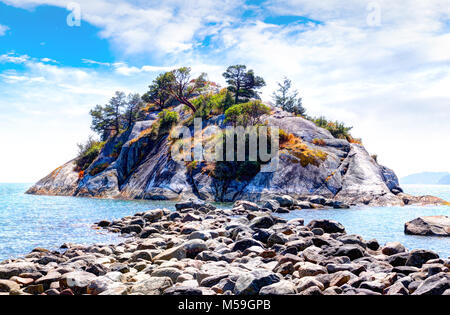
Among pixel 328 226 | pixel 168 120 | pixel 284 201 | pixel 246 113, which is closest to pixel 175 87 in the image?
pixel 168 120

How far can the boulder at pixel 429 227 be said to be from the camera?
62.6 feet

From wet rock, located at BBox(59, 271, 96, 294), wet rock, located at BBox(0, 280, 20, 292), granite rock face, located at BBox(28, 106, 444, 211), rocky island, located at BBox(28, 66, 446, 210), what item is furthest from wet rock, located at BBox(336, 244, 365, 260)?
granite rock face, located at BBox(28, 106, 444, 211)

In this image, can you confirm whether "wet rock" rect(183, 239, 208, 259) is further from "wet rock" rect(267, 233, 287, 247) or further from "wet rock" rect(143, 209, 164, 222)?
"wet rock" rect(143, 209, 164, 222)

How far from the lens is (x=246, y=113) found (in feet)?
183

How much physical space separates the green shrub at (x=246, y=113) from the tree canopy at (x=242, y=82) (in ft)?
35.1

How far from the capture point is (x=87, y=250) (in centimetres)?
1505

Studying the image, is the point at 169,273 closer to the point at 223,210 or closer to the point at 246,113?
the point at 223,210

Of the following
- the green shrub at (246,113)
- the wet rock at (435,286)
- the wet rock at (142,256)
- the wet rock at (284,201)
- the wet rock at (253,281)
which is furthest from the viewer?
the green shrub at (246,113)

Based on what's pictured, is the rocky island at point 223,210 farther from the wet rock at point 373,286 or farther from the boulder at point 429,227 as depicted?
the boulder at point 429,227

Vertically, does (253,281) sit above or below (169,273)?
above

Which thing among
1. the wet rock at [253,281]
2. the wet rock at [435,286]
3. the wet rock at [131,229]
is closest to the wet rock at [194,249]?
the wet rock at [253,281]

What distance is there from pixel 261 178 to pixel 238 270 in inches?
1539

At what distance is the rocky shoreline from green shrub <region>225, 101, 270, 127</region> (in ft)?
129
